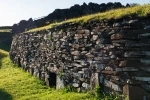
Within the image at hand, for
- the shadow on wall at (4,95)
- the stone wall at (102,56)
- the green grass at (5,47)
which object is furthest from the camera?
the green grass at (5,47)

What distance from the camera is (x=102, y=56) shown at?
868 centimetres

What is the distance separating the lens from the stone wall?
733 cm

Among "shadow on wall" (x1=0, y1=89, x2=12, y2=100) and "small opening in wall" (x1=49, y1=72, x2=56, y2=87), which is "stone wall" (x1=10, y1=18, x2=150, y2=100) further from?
"shadow on wall" (x1=0, y1=89, x2=12, y2=100)

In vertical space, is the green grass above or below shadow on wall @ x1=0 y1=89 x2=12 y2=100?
below

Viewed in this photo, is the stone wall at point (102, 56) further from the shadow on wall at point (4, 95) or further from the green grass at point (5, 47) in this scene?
the green grass at point (5, 47)

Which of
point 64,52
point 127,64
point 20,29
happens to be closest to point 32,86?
point 64,52

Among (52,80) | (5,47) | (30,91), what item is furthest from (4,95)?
(5,47)

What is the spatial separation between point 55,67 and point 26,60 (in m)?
6.01

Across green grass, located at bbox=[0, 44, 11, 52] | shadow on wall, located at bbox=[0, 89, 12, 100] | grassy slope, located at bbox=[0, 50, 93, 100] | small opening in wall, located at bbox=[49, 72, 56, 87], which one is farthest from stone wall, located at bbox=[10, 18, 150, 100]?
green grass, located at bbox=[0, 44, 11, 52]

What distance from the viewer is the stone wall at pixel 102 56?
7328 mm

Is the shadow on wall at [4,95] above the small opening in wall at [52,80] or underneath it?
underneath

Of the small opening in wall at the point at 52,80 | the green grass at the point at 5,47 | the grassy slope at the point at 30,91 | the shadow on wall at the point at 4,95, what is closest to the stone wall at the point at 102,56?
the small opening in wall at the point at 52,80

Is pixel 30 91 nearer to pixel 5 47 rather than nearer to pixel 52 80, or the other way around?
pixel 52 80

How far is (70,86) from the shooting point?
10.8 metres
